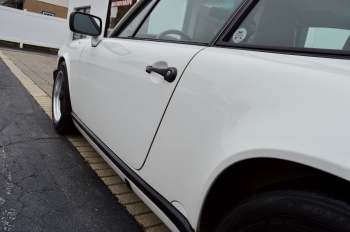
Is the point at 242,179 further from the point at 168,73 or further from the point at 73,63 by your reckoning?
the point at 73,63

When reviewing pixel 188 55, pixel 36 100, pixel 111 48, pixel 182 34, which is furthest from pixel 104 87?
pixel 36 100

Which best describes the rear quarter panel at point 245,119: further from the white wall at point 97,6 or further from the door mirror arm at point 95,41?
the white wall at point 97,6

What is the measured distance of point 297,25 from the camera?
1379mm

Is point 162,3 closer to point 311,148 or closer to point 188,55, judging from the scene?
point 188,55

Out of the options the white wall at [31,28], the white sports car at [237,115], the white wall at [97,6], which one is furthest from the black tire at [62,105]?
the white wall at [31,28]

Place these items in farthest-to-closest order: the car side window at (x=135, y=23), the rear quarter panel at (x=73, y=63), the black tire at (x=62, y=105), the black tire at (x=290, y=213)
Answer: the black tire at (x=62, y=105)
the rear quarter panel at (x=73, y=63)
the car side window at (x=135, y=23)
the black tire at (x=290, y=213)

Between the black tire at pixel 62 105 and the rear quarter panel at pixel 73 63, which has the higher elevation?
the rear quarter panel at pixel 73 63

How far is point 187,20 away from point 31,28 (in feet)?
54.4

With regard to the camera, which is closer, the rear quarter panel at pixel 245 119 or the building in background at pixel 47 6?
the rear quarter panel at pixel 245 119

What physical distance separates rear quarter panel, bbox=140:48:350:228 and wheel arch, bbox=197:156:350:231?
62mm

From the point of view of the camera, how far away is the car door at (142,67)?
5.22 ft

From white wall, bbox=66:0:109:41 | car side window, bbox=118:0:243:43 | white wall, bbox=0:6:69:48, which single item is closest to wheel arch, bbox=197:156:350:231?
car side window, bbox=118:0:243:43

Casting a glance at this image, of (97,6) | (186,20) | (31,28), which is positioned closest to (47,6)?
(31,28)

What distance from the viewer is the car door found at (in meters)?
1.59
